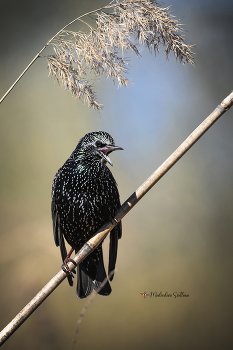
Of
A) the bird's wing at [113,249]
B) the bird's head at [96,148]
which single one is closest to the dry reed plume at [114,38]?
the bird's head at [96,148]

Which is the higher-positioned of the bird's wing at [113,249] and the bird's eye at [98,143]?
the bird's eye at [98,143]

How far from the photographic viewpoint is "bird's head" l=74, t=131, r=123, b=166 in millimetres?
979

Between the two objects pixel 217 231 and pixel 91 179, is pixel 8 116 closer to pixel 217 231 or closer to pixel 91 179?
pixel 91 179

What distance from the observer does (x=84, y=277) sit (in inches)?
45.3

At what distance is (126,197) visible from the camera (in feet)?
4.88

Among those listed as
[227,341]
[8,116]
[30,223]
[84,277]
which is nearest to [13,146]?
[8,116]

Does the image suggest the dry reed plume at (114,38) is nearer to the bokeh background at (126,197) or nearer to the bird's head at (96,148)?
the bird's head at (96,148)

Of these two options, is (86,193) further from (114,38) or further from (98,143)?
(114,38)

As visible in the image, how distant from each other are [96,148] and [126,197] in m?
0.56

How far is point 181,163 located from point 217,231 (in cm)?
48

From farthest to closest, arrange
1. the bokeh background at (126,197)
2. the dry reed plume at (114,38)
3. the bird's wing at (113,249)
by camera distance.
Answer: the bokeh background at (126,197) → the bird's wing at (113,249) → the dry reed plume at (114,38)

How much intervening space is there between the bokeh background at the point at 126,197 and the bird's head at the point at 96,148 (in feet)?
1.24

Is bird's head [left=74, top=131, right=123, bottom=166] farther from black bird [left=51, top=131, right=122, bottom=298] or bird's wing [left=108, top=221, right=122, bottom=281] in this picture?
bird's wing [left=108, top=221, right=122, bottom=281]

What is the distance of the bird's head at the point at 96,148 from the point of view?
3.21 ft
